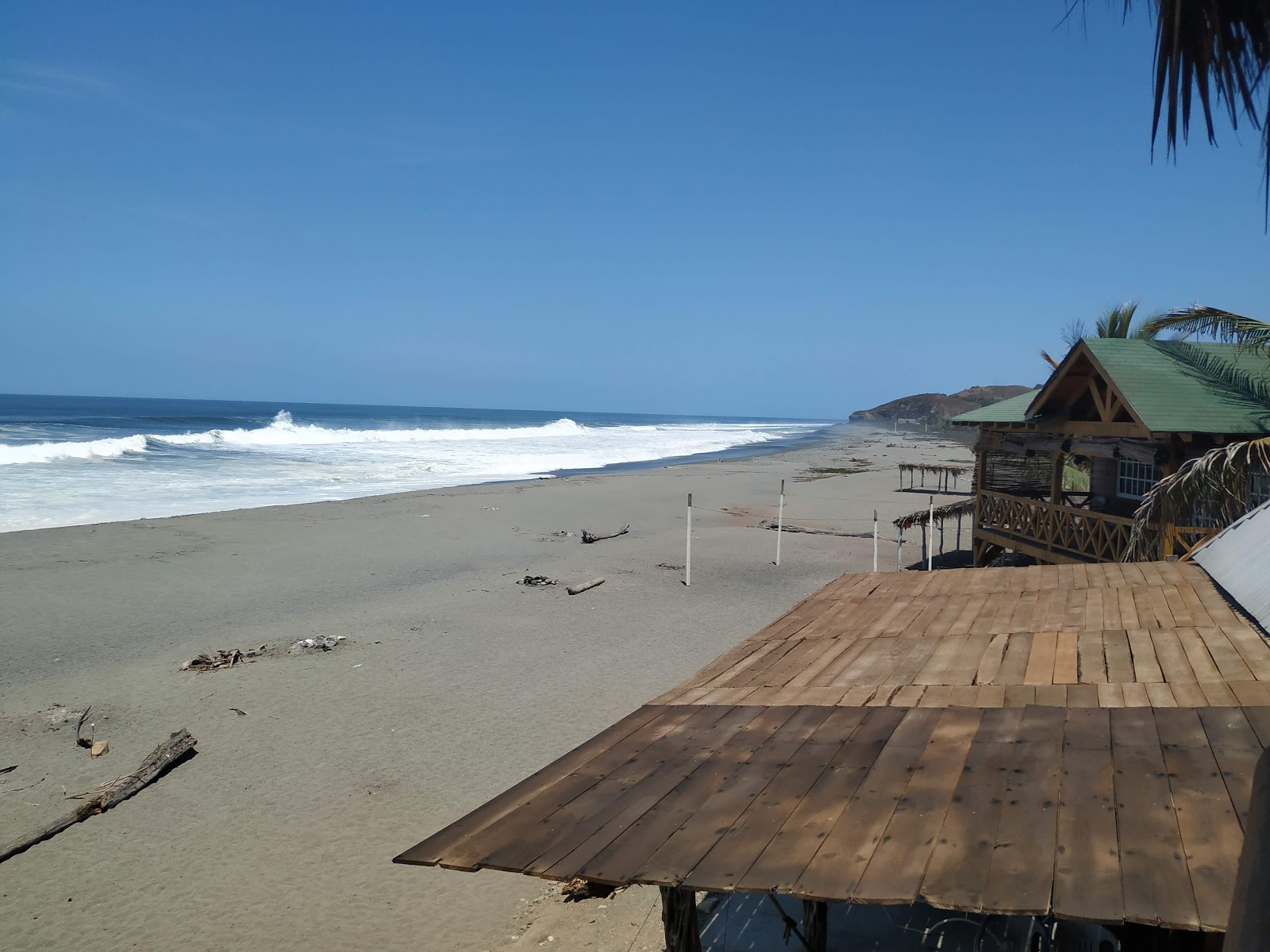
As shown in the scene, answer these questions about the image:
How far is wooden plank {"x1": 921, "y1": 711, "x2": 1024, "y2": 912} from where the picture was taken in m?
2.42

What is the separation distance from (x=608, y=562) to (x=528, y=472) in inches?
1014

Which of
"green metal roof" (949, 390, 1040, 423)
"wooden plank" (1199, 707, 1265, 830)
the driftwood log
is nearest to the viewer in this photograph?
"wooden plank" (1199, 707, 1265, 830)

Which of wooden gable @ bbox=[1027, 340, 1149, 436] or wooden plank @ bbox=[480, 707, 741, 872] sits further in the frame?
wooden gable @ bbox=[1027, 340, 1149, 436]

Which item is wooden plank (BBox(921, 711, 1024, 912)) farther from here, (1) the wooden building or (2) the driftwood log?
(1) the wooden building

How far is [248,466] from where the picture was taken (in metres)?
40.6

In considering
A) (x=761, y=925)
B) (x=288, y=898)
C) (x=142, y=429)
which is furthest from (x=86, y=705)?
(x=142, y=429)

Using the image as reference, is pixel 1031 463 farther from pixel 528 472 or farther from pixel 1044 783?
pixel 528 472

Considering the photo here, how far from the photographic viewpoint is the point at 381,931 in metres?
6.01

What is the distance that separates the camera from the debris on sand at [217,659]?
37.0 feet

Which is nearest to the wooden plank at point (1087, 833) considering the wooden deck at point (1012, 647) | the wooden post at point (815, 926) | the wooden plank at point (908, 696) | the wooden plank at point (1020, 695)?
the wooden plank at point (1020, 695)

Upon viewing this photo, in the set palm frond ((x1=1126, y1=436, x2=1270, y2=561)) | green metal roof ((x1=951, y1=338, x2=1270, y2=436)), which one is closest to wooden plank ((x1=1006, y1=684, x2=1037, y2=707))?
palm frond ((x1=1126, y1=436, x2=1270, y2=561))

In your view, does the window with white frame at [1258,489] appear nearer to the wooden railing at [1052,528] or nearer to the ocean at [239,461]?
the wooden railing at [1052,528]

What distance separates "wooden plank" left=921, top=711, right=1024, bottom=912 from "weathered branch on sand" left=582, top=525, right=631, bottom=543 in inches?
712

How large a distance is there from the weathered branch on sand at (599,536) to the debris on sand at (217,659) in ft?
33.9
